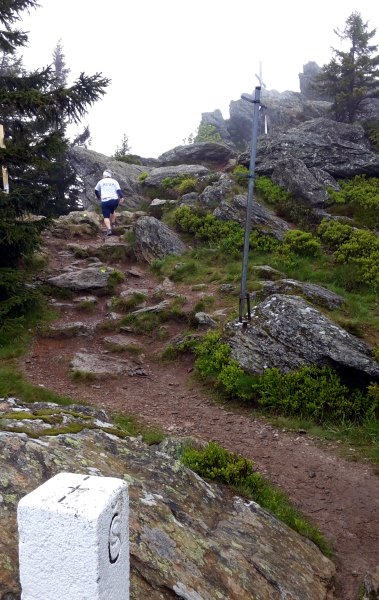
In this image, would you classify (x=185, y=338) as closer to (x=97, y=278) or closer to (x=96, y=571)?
(x=97, y=278)

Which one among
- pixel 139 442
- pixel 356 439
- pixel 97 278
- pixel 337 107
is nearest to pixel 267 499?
pixel 139 442

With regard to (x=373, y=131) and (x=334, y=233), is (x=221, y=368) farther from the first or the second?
(x=373, y=131)

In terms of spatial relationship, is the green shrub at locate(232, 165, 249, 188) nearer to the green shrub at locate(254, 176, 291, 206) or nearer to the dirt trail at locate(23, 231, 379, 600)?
the green shrub at locate(254, 176, 291, 206)

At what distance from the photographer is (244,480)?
20.5 feet

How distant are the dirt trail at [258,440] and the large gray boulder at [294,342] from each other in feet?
3.98

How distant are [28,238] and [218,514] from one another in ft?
26.2

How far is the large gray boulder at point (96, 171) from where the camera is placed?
25.1 metres

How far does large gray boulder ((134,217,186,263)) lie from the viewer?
16.7m

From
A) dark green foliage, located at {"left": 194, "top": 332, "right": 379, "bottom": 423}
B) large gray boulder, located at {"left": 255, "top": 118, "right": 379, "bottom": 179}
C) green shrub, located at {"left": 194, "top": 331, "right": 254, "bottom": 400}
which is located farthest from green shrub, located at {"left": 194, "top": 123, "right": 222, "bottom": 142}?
dark green foliage, located at {"left": 194, "top": 332, "right": 379, "bottom": 423}

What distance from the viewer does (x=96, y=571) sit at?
2.33m

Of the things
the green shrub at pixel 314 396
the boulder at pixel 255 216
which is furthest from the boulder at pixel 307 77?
the green shrub at pixel 314 396

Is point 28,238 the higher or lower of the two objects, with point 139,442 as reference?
higher

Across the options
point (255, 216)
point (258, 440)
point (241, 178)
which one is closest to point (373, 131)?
point (241, 178)

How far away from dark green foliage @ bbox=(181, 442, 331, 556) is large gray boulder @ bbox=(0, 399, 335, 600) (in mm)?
270
